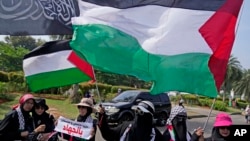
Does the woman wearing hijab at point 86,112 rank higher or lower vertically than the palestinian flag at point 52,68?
lower

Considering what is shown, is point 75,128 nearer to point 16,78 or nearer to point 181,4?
point 181,4

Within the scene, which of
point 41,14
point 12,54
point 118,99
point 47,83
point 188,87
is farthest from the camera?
point 12,54

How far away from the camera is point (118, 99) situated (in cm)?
1731

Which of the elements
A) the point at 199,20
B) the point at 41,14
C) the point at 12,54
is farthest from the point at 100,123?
the point at 12,54

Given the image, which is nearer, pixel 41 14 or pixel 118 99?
pixel 41 14

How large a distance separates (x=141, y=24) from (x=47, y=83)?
5.70 feet

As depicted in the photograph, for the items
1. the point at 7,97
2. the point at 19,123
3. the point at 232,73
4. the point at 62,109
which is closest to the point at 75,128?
the point at 19,123

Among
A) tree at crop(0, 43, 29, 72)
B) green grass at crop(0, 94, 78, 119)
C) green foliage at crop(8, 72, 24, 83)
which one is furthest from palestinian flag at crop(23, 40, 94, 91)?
green foliage at crop(8, 72, 24, 83)

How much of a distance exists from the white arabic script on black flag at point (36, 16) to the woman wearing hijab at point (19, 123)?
6.38 ft

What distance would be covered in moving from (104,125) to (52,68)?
5.03ft

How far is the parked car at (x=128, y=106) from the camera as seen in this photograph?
16.2 metres

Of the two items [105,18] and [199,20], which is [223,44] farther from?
[105,18]

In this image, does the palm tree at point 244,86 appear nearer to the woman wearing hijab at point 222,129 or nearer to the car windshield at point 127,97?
the car windshield at point 127,97

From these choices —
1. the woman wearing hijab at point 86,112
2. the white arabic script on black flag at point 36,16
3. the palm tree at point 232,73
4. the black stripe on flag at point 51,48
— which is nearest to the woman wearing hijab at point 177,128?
the woman wearing hijab at point 86,112
